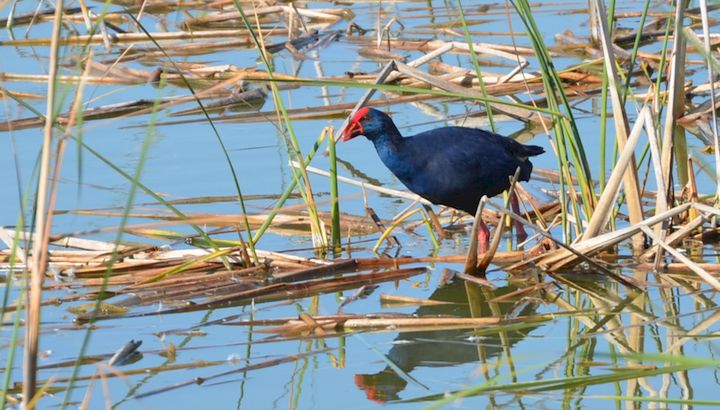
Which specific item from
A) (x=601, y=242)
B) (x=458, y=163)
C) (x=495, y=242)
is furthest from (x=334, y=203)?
(x=601, y=242)

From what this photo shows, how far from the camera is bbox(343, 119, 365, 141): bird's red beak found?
454 centimetres

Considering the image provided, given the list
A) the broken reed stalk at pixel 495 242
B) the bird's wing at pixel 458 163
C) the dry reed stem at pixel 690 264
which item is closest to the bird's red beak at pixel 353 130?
the bird's wing at pixel 458 163

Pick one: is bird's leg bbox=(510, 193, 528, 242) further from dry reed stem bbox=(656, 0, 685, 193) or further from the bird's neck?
dry reed stem bbox=(656, 0, 685, 193)

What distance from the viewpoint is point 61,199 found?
5059mm

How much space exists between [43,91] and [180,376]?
4125mm

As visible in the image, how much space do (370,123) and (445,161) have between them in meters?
0.33

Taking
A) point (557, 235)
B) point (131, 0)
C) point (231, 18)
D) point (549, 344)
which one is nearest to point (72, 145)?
point (557, 235)

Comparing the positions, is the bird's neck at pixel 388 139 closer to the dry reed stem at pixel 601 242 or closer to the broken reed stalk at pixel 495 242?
the broken reed stalk at pixel 495 242

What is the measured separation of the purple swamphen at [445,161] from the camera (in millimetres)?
4410

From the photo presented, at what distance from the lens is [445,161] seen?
443cm

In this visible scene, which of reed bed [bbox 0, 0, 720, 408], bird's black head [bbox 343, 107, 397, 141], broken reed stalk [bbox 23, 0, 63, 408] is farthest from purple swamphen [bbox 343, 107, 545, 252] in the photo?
broken reed stalk [bbox 23, 0, 63, 408]

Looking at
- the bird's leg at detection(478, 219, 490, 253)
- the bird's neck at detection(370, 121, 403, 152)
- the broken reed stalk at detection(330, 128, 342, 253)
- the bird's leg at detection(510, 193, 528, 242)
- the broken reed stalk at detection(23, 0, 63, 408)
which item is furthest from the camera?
the bird's leg at detection(510, 193, 528, 242)

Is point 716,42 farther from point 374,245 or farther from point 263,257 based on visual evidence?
point 263,257

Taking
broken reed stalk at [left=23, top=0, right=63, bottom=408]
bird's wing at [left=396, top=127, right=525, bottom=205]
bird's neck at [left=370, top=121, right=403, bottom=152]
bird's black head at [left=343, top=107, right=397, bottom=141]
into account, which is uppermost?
bird's black head at [left=343, top=107, right=397, bottom=141]
